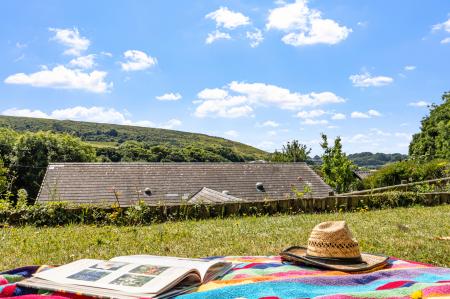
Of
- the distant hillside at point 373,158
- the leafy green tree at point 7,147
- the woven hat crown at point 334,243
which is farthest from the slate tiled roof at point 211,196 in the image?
the distant hillside at point 373,158

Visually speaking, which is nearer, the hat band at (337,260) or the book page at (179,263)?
the book page at (179,263)

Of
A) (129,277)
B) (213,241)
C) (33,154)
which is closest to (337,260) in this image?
(129,277)

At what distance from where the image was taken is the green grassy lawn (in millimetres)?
5133

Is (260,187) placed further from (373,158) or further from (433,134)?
(373,158)

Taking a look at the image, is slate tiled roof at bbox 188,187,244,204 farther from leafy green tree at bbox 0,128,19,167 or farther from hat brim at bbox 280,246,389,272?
leafy green tree at bbox 0,128,19,167

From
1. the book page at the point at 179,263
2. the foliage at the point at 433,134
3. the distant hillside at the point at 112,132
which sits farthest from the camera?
the distant hillside at the point at 112,132

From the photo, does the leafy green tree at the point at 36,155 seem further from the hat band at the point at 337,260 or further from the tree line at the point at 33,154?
the hat band at the point at 337,260

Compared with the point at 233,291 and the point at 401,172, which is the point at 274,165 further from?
the point at 233,291

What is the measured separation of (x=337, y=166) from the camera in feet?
95.1

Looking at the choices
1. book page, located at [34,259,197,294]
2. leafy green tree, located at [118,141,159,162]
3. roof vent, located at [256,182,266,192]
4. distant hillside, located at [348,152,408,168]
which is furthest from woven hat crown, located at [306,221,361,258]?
distant hillside, located at [348,152,408,168]

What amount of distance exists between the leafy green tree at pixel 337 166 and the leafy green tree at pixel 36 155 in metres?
32.4

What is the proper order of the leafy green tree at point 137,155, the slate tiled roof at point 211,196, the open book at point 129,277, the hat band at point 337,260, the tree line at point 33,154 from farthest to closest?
the leafy green tree at point 137,155
the tree line at point 33,154
the slate tiled roof at point 211,196
the hat band at point 337,260
the open book at point 129,277

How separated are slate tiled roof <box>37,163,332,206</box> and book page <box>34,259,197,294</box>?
22.1m

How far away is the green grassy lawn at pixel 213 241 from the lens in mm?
5133
